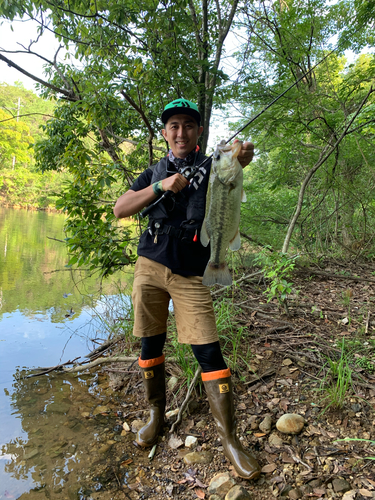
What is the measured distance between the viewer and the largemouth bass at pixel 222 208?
191cm

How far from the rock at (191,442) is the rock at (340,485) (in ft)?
3.48

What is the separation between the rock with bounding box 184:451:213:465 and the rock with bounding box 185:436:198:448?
0.25ft

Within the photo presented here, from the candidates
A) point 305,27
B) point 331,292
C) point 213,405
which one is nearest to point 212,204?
point 213,405

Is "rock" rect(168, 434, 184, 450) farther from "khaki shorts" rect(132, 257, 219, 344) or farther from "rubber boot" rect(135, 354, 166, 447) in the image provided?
"khaki shorts" rect(132, 257, 219, 344)

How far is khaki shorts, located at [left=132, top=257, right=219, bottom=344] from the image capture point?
233cm

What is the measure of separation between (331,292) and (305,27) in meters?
4.85

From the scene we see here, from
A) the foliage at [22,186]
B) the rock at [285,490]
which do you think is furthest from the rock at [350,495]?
the foliage at [22,186]

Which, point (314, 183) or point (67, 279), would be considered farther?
point (67, 279)

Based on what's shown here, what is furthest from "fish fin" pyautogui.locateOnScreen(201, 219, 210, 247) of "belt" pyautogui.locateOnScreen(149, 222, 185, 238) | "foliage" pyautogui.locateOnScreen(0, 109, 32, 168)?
"foliage" pyautogui.locateOnScreen(0, 109, 32, 168)

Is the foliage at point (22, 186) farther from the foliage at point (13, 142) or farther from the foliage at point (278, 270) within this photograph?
the foliage at point (278, 270)

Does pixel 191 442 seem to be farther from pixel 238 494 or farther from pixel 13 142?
pixel 13 142

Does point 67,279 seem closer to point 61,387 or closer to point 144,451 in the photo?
point 61,387

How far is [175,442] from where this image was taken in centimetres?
252

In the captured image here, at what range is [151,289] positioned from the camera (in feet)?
8.34
